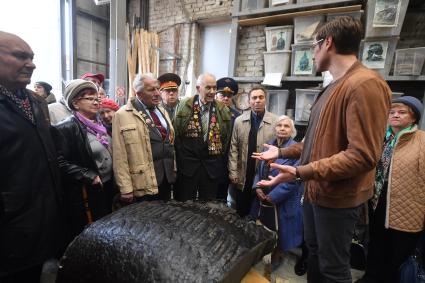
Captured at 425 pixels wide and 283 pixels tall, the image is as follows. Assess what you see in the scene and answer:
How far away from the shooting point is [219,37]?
606 cm

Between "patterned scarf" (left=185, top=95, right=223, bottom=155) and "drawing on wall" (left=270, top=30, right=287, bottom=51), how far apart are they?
1596 millimetres

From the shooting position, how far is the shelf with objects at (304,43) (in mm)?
3018

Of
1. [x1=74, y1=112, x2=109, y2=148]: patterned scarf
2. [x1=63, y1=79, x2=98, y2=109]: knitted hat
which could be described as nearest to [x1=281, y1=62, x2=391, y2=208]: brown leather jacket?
[x1=74, y1=112, x2=109, y2=148]: patterned scarf

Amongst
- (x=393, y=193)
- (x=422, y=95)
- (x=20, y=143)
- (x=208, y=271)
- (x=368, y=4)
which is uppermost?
(x=368, y=4)

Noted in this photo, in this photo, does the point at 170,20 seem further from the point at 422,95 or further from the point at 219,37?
the point at 422,95

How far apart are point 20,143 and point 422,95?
410 cm

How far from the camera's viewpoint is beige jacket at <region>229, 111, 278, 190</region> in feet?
9.27

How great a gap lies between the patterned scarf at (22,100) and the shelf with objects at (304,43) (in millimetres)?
2957

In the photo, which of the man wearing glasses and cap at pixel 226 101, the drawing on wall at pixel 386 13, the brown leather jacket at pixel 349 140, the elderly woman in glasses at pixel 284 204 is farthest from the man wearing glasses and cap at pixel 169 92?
the drawing on wall at pixel 386 13

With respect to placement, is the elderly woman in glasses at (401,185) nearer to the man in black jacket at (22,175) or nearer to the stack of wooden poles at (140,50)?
the man in black jacket at (22,175)

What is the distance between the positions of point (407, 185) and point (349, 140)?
1.32m

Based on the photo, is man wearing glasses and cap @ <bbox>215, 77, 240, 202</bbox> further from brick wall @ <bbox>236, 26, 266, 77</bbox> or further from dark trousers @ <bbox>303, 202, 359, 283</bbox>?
dark trousers @ <bbox>303, 202, 359, 283</bbox>

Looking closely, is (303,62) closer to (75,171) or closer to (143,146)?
(143,146)

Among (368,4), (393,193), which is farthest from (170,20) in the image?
(393,193)
